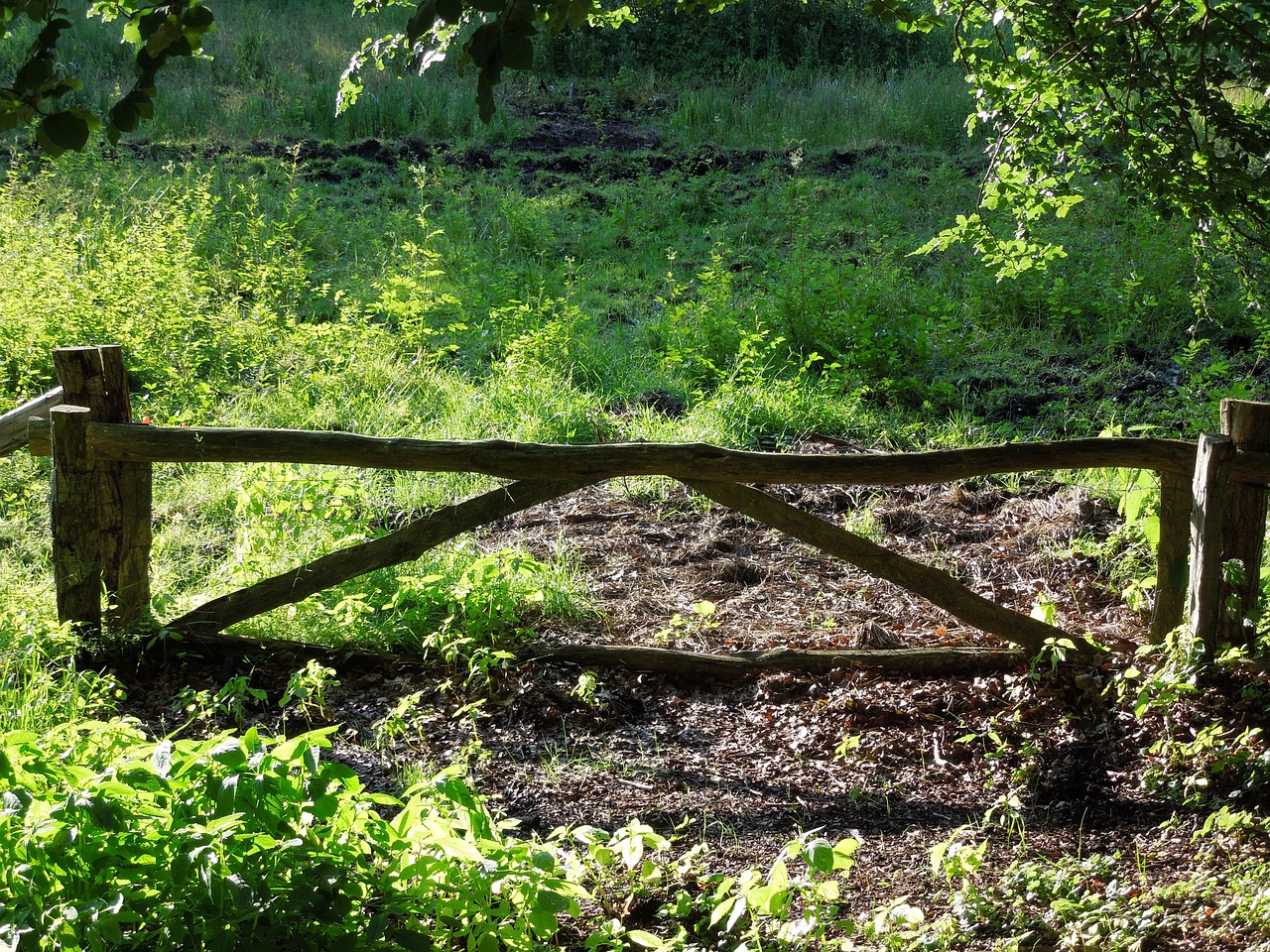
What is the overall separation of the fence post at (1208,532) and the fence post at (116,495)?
3.95 m

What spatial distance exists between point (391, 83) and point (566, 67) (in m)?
3.23

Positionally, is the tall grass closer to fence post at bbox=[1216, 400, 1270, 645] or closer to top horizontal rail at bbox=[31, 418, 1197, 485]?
top horizontal rail at bbox=[31, 418, 1197, 485]

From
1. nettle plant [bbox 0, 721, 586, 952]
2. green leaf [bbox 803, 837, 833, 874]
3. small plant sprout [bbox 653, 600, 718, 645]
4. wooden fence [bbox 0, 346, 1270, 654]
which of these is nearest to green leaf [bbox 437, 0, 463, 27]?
nettle plant [bbox 0, 721, 586, 952]

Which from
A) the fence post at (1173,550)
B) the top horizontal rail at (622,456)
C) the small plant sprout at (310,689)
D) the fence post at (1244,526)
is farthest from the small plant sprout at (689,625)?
the fence post at (1244,526)

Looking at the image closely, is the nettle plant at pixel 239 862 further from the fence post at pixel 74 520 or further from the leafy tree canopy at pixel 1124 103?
the leafy tree canopy at pixel 1124 103

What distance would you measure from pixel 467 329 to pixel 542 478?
528 cm

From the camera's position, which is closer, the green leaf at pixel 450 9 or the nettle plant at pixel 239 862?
the green leaf at pixel 450 9

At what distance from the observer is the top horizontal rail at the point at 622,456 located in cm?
387

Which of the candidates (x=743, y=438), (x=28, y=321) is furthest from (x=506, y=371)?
(x=28, y=321)

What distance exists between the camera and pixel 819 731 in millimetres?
3916

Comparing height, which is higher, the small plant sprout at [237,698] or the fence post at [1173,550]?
the fence post at [1173,550]

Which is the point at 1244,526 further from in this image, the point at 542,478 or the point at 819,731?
the point at 542,478

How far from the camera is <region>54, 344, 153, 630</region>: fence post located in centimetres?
398

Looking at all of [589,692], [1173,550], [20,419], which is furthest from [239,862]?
[1173,550]
